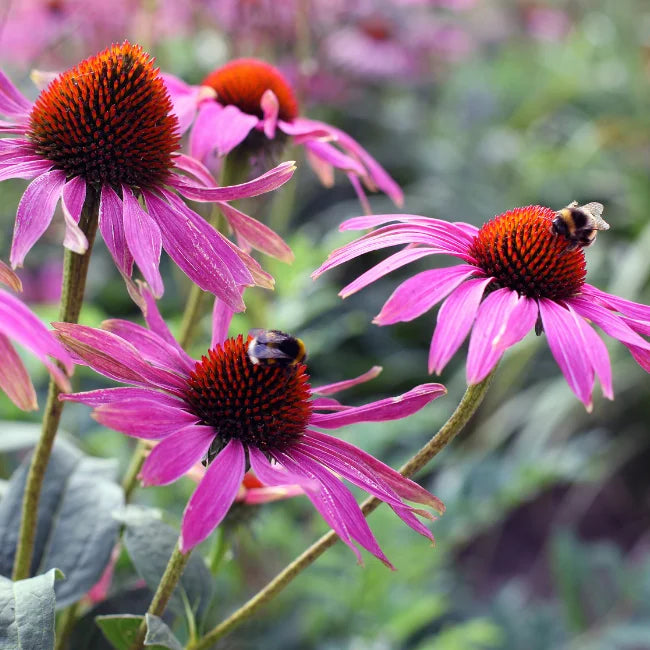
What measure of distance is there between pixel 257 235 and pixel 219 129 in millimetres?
143

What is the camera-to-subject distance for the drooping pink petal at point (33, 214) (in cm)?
48

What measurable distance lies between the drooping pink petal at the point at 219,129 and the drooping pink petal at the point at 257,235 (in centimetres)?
7

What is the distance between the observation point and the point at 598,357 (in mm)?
470

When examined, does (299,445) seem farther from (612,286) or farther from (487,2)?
(487,2)

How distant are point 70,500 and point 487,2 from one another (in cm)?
404

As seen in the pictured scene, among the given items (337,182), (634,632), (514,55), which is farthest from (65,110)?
(514,55)

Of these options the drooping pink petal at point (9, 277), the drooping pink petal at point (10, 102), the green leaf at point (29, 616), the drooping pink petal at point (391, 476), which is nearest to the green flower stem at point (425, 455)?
the drooping pink petal at point (391, 476)

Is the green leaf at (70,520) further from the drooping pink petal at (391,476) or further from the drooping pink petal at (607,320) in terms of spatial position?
the drooping pink petal at (607,320)

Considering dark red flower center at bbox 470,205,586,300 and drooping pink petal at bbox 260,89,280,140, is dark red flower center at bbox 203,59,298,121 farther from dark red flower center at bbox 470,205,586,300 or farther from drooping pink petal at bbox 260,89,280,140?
dark red flower center at bbox 470,205,586,300

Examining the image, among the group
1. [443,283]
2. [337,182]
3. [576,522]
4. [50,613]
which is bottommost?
[576,522]

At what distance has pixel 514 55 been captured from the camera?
400 centimetres

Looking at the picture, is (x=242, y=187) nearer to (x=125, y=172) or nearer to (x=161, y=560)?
(x=125, y=172)

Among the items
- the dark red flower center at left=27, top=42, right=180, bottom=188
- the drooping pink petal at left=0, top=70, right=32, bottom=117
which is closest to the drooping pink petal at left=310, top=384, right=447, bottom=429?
the dark red flower center at left=27, top=42, right=180, bottom=188

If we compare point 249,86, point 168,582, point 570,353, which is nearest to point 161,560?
point 168,582
